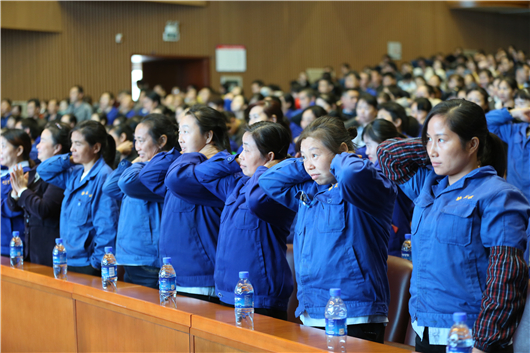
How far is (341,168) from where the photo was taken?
196 centimetres

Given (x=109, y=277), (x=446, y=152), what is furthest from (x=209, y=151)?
(x=446, y=152)

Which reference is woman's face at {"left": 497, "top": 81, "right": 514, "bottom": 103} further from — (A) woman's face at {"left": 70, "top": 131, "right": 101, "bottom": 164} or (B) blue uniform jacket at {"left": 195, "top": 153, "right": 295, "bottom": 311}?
(A) woman's face at {"left": 70, "top": 131, "right": 101, "bottom": 164}

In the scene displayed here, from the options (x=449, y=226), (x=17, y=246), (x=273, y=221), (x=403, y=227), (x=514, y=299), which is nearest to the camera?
(x=514, y=299)

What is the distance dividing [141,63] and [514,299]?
1181 centimetres

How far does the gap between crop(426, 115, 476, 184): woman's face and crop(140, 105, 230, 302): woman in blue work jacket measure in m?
1.15

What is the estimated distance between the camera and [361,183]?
6.40 ft

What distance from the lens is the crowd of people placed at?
1729 mm

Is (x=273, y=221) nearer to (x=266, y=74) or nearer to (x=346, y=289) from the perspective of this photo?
(x=346, y=289)

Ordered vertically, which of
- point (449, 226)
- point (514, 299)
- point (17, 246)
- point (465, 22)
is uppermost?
point (465, 22)

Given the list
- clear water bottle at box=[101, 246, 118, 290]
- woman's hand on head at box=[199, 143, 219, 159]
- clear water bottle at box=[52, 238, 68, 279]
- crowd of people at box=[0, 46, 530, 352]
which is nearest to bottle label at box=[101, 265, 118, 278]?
clear water bottle at box=[101, 246, 118, 290]

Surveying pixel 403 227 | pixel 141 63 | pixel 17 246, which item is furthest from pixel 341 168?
pixel 141 63

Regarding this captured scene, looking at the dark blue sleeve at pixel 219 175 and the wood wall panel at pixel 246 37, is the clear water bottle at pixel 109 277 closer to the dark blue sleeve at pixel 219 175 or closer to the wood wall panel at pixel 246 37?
the dark blue sleeve at pixel 219 175

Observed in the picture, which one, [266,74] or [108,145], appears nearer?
[108,145]

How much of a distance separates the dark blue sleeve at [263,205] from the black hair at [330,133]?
0.95 ft
